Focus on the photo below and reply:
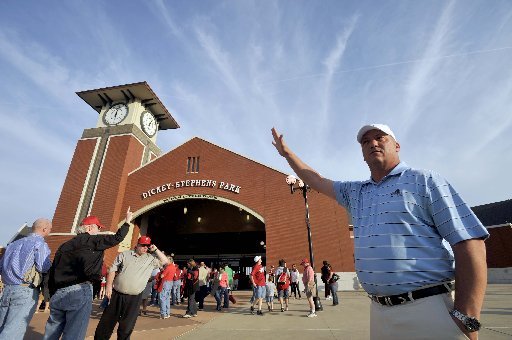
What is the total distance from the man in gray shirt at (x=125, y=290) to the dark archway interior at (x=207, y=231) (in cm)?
1826

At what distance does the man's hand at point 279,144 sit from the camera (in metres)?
2.88

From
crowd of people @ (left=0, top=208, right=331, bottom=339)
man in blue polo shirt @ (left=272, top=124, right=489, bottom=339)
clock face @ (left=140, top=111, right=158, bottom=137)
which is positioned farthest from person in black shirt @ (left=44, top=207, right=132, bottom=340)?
clock face @ (left=140, top=111, right=158, bottom=137)

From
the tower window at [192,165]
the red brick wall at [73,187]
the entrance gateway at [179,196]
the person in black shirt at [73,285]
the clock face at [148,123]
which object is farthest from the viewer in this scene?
the clock face at [148,123]

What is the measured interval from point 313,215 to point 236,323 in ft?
42.7

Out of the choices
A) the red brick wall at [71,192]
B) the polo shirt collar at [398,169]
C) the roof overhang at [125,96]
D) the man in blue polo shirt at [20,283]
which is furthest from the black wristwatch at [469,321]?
the roof overhang at [125,96]

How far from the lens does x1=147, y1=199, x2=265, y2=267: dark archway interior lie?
25219mm

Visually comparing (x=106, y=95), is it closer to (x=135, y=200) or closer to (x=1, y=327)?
(x=135, y=200)

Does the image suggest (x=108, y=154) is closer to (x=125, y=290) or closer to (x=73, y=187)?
(x=73, y=187)

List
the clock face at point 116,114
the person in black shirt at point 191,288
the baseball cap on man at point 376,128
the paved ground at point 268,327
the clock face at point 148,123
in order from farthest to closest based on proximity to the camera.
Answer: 1. the clock face at point 148,123
2. the clock face at point 116,114
3. the person in black shirt at point 191,288
4. the paved ground at point 268,327
5. the baseball cap on man at point 376,128

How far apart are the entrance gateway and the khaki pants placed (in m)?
17.8

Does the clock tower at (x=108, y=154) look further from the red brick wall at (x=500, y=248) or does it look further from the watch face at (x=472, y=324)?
the red brick wall at (x=500, y=248)

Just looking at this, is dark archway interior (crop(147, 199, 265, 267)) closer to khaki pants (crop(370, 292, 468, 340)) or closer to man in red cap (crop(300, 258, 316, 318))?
man in red cap (crop(300, 258, 316, 318))

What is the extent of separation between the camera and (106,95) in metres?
26.0

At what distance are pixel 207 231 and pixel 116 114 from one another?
13.4 meters
